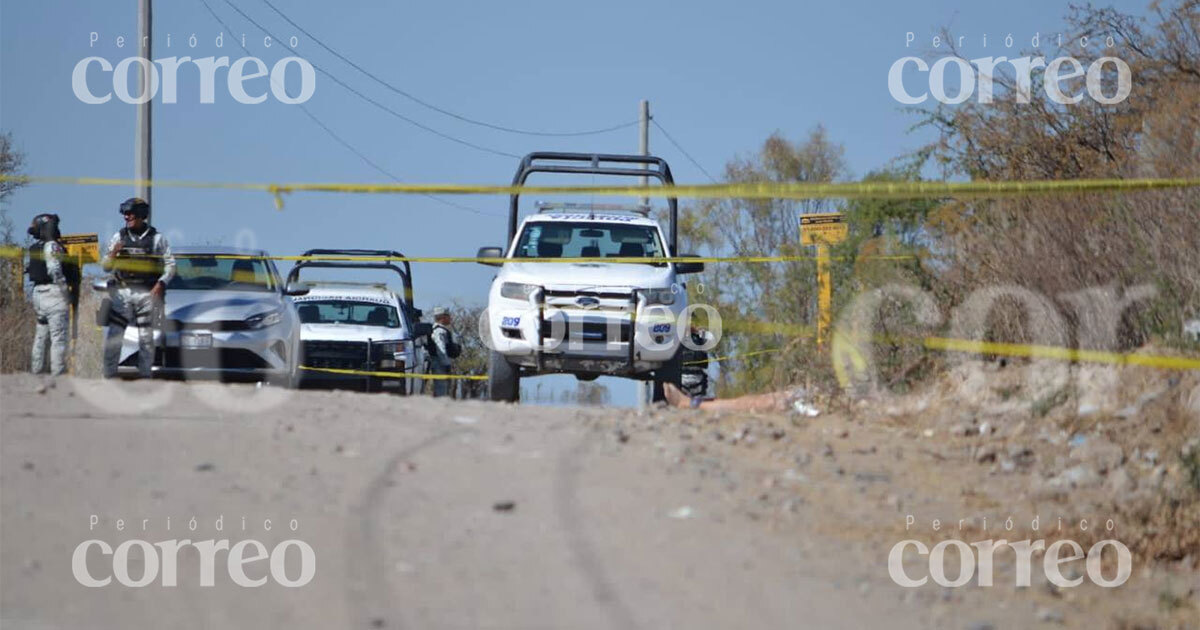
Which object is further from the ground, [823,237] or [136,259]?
[823,237]

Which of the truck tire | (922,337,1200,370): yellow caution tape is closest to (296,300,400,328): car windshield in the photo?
the truck tire

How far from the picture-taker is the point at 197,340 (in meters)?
14.0

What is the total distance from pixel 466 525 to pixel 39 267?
8.84 m

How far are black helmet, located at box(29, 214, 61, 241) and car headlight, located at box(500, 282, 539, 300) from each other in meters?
4.31

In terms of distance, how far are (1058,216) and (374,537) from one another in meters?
7.17

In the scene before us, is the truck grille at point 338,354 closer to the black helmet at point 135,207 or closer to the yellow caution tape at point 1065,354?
the black helmet at point 135,207

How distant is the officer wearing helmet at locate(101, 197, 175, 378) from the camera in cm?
1227

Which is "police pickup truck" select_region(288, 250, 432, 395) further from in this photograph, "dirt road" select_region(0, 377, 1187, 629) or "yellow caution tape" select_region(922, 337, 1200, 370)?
"dirt road" select_region(0, 377, 1187, 629)

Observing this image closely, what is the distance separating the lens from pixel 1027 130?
1669 centimetres

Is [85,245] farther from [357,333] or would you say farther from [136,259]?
[136,259]

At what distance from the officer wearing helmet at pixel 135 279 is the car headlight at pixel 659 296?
4.28m

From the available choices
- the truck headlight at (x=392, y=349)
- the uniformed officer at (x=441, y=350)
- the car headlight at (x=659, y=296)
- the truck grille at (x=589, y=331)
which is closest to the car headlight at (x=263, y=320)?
the truck grille at (x=589, y=331)

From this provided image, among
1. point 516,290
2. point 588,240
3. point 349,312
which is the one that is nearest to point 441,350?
point 349,312

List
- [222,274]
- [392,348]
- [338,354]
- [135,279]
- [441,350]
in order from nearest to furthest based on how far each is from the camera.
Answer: [135,279]
[222,274]
[338,354]
[392,348]
[441,350]
